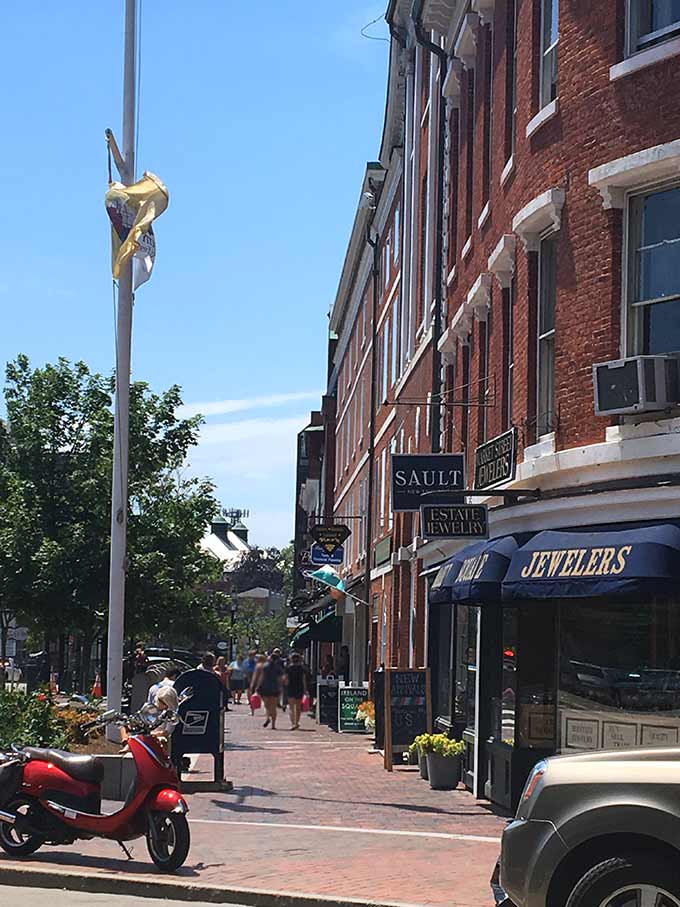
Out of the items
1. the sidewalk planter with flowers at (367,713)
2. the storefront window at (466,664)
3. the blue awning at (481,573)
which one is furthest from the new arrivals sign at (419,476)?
the sidewalk planter with flowers at (367,713)

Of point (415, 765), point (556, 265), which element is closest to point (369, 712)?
point (415, 765)

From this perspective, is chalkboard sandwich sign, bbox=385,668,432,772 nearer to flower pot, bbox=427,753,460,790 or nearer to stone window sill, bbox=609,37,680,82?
flower pot, bbox=427,753,460,790

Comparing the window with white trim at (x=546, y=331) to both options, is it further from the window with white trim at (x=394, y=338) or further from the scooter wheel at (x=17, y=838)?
the window with white trim at (x=394, y=338)

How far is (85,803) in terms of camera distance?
37.6 feet

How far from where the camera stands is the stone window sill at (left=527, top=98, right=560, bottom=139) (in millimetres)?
15445

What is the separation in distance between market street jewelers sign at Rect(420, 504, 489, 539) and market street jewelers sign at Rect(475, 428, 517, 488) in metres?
0.49

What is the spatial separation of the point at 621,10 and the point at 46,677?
85.2 ft

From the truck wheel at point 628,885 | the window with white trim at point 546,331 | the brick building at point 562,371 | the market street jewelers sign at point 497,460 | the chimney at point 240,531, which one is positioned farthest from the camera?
the chimney at point 240,531

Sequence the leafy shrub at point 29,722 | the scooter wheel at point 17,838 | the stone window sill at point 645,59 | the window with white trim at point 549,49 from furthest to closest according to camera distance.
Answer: the window with white trim at point 549,49 → the leafy shrub at point 29,722 → the stone window sill at point 645,59 → the scooter wheel at point 17,838

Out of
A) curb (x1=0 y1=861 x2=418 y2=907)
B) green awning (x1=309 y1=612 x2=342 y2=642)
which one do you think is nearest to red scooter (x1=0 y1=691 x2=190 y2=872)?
curb (x1=0 y1=861 x2=418 y2=907)

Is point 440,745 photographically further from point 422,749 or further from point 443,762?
point 422,749

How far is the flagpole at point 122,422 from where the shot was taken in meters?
17.3

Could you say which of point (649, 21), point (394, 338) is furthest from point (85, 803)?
point (394, 338)

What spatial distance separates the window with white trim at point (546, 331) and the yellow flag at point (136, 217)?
5.06 m
